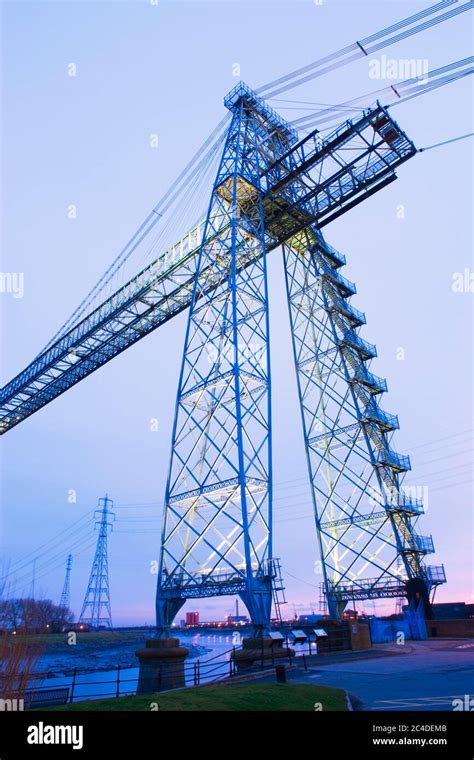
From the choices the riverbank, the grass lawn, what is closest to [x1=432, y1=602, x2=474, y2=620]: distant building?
the riverbank

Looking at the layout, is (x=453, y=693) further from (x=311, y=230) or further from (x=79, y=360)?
(x=79, y=360)

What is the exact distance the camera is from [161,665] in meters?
13.7

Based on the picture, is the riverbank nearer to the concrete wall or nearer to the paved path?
the concrete wall

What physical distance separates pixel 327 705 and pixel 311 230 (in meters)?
25.7

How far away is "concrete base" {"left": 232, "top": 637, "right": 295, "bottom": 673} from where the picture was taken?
44.3ft

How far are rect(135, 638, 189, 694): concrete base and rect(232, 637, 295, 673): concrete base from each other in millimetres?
1607

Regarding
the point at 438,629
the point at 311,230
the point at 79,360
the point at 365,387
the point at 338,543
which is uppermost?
the point at 311,230

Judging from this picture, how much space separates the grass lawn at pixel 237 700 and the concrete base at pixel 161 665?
4.72m

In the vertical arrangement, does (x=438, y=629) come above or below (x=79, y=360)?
below
